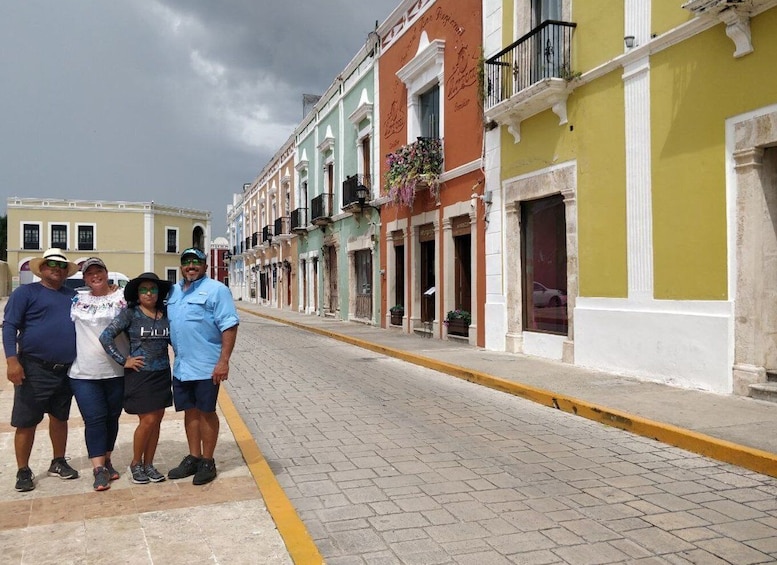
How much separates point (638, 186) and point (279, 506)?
266 inches

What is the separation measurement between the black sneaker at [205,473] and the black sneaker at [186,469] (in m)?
0.09

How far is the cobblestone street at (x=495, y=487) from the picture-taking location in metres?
3.52

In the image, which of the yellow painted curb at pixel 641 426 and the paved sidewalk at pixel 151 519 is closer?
the paved sidewalk at pixel 151 519

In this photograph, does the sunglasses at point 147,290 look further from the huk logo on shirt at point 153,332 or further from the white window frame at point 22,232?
the white window frame at point 22,232

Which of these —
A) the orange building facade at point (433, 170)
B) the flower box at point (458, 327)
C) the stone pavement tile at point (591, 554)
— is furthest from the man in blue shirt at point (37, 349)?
the flower box at point (458, 327)

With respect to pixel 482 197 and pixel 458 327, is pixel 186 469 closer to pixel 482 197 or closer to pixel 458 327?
pixel 482 197

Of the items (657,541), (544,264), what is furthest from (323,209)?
(657,541)

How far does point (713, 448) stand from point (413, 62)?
41.6 feet

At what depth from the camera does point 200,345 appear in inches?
179

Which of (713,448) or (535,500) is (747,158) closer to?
(713,448)

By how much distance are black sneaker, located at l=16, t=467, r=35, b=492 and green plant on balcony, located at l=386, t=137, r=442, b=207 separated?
1145 cm

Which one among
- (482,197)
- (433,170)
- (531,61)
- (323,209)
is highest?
(531,61)

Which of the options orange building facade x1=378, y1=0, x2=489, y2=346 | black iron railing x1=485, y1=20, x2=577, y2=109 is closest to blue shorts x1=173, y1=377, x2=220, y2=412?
black iron railing x1=485, y1=20, x2=577, y2=109

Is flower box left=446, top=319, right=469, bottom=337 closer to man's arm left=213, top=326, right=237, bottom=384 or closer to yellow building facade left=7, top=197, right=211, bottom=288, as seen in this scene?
man's arm left=213, top=326, right=237, bottom=384
